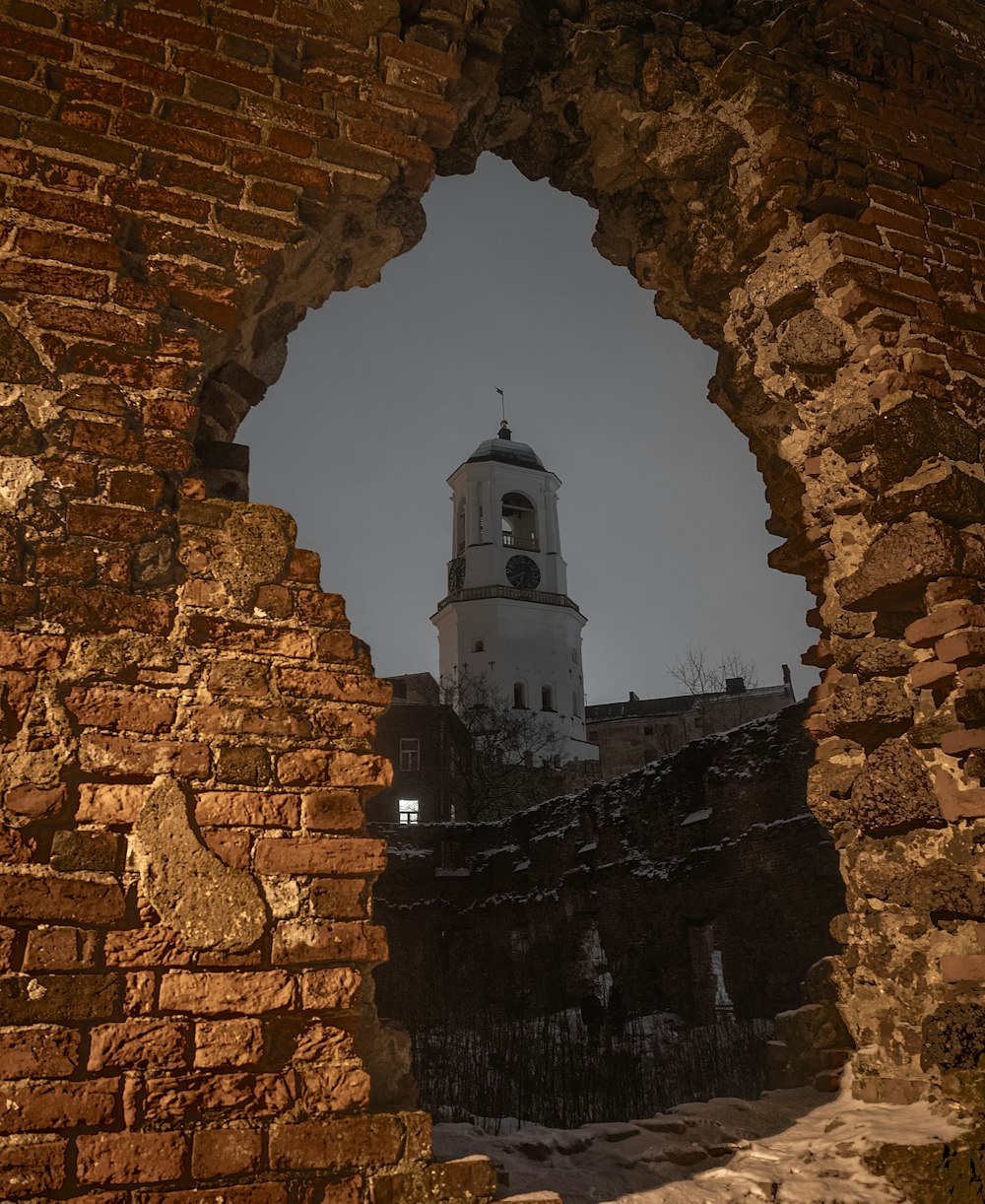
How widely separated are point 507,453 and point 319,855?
157 feet

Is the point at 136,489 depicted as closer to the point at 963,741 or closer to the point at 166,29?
the point at 166,29

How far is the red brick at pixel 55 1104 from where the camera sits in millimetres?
1865

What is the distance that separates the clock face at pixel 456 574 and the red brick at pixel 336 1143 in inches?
1718

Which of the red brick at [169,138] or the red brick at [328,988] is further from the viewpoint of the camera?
the red brick at [169,138]

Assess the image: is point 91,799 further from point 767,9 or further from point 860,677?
Result: point 767,9

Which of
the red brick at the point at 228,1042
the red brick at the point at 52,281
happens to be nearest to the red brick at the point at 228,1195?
the red brick at the point at 228,1042

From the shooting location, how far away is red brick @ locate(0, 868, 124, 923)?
200cm

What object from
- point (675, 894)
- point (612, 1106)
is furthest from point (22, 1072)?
point (675, 894)

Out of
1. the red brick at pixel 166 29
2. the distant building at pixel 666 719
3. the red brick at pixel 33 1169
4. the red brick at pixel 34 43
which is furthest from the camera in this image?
the distant building at pixel 666 719

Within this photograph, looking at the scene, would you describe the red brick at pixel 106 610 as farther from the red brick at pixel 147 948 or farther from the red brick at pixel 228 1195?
the red brick at pixel 228 1195

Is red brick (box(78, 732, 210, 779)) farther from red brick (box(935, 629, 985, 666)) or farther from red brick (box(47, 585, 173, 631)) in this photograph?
red brick (box(935, 629, 985, 666))

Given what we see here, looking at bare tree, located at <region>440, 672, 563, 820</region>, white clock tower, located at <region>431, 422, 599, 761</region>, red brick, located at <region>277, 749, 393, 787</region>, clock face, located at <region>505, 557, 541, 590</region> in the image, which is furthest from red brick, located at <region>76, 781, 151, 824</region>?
clock face, located at <region>505, 557, 541, 590</region>

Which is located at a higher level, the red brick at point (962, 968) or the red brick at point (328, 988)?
the red brick at point (328, 988)

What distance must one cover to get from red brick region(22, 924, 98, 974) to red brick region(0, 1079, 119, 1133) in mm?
244
